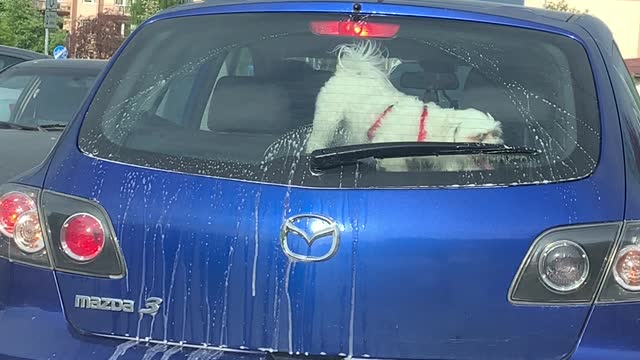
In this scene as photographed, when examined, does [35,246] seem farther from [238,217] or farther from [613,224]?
[613,224]

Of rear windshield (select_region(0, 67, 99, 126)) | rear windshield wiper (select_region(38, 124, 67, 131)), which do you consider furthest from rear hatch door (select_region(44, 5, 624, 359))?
rear windshield (select_region(0, 67, 99, 126))

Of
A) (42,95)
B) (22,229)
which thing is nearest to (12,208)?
(22,229)

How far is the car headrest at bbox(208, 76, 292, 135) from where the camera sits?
2.45m

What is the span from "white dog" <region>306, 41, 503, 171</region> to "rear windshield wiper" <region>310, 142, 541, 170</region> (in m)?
0.02

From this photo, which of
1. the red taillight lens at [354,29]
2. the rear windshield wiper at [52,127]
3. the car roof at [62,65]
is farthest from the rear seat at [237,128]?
the car roof at [62,65]

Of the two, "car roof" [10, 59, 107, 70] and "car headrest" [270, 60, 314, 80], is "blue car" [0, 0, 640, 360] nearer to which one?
"car headrest" [270, 60, 314, 80]

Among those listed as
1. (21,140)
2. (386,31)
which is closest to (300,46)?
(386,31)

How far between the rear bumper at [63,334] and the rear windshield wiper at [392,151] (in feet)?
1.66

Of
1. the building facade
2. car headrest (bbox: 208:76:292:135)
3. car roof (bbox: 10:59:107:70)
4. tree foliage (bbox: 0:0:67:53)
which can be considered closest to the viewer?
car headrest (bbox: 208:76:292:135)

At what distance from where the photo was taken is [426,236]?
211 centimetres

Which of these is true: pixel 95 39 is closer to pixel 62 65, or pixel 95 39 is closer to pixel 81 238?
pixel 62 65

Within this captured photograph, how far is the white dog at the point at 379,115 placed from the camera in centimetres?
234

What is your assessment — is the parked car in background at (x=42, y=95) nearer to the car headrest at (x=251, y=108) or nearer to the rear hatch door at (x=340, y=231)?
the car headrest at (x=251, y=108)

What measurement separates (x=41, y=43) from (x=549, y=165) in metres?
52.7
